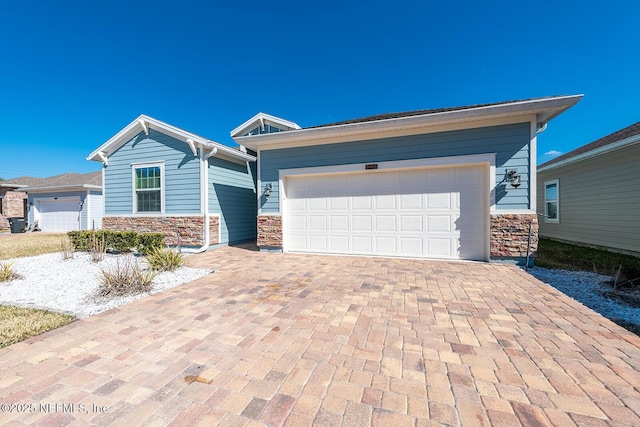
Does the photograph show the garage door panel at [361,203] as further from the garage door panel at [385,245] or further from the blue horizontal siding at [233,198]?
the blue horizontal siding at [233,198]

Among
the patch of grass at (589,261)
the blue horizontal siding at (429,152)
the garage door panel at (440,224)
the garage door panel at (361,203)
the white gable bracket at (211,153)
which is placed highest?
the white gable bracket at (211,153)

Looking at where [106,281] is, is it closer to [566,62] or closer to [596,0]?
[596,0]

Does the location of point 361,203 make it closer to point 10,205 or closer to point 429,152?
point 429,152

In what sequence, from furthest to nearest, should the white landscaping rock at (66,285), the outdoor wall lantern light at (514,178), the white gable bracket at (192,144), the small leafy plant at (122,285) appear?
the white gable bracket at (192,144) → the outdoor wall lantern light at (514,178) → the small leafy plant at (122,285) → the white landscaping rock at (66,285)

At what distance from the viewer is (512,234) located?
543 centimetres

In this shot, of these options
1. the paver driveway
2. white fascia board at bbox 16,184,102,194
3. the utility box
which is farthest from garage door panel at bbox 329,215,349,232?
the utility box

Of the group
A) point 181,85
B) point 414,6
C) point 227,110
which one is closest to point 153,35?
point 181,85

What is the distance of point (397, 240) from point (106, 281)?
5.84 meters

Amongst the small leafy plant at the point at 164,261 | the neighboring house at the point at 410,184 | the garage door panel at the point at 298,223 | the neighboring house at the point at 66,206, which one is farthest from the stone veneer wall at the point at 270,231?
the neighboring house at the point at 66,206

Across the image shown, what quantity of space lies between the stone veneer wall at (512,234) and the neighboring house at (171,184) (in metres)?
7.79

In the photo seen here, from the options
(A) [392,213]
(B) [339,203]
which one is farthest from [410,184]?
(B) [339,203]

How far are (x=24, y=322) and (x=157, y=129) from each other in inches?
275

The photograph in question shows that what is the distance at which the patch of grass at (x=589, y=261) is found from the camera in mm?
4656

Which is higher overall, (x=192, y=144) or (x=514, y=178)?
(x=192, y=144)
